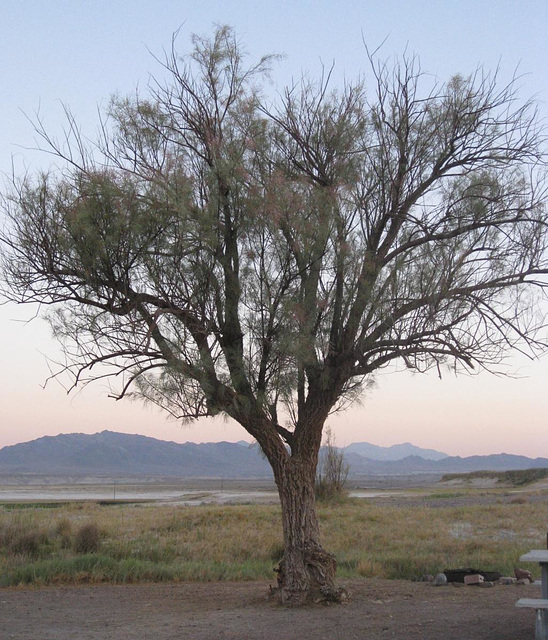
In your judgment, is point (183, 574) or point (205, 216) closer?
point (205, 216)

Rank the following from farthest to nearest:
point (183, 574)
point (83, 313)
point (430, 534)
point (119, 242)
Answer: point (430, 534)
point (183, 574)
point (83, 313)
point (119, 242)

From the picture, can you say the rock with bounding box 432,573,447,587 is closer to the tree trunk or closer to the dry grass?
the dry grass

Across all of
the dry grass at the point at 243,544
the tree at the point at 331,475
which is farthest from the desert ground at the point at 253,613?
the tree at the point at 331,475

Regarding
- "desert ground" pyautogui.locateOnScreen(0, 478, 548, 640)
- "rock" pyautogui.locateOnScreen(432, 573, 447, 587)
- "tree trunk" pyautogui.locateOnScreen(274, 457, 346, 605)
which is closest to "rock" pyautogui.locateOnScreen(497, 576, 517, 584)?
"desert ground" pyautogui.locateOnScreen(0, 478, 548, 640)

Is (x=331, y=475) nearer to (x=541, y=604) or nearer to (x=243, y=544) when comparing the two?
(x=243, y=544)

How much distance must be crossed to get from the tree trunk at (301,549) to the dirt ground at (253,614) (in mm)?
251

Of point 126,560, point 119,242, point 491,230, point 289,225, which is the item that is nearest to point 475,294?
point 491,230

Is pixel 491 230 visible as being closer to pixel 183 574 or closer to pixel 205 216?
pixel 205 216

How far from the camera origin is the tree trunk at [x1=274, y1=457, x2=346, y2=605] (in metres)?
10.2

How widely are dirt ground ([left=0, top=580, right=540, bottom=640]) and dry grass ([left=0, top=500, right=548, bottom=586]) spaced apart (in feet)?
4.11

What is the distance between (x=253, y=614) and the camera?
9680 millimetres

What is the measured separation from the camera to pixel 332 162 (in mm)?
11109

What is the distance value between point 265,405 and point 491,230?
3.91 m

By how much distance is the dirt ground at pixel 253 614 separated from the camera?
8.45 meters
